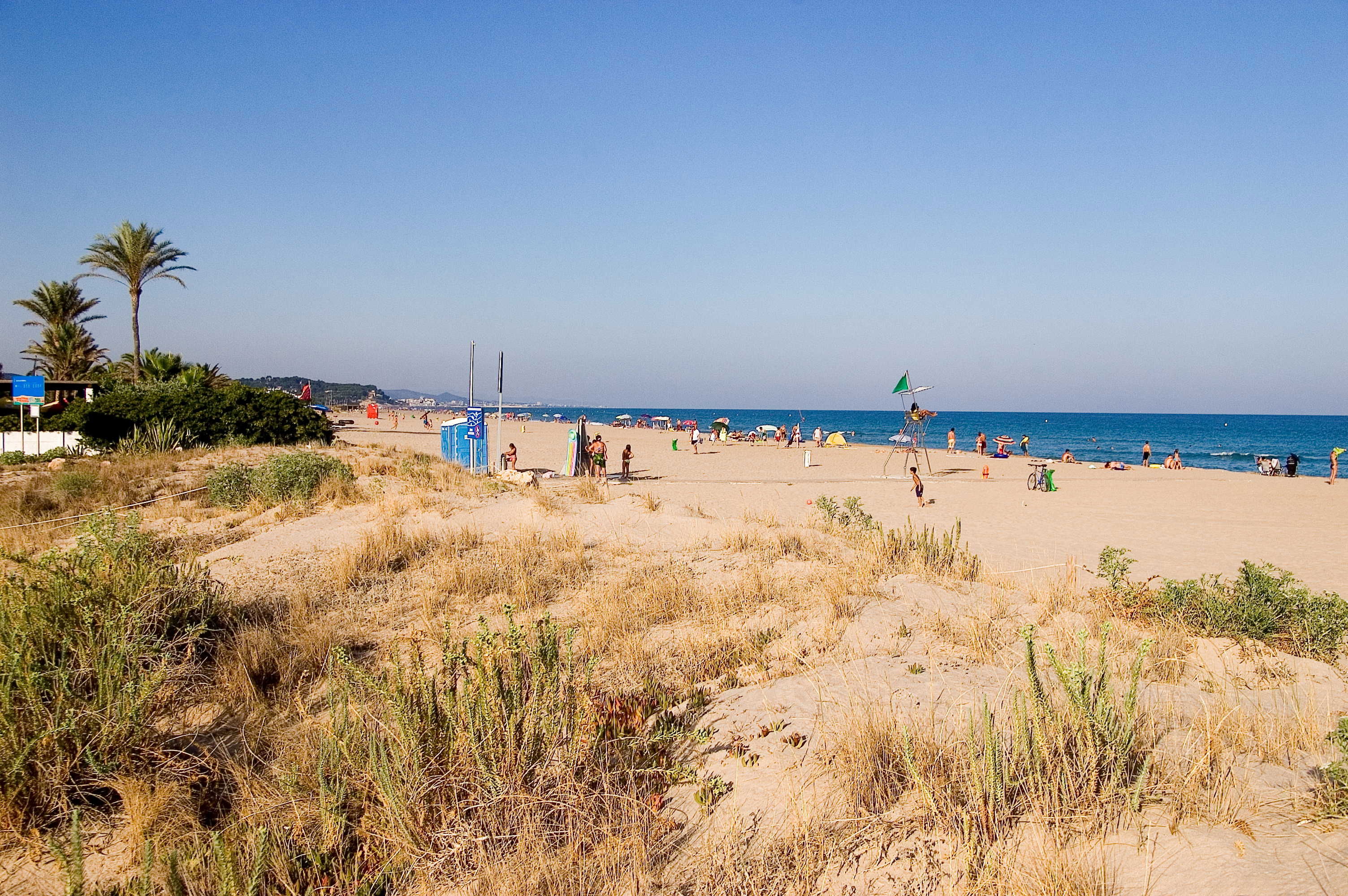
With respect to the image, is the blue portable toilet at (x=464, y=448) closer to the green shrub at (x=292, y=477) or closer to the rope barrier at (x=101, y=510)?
Result: the green shrub at (x=292, y=477)

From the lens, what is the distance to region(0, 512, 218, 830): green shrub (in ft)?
10.1

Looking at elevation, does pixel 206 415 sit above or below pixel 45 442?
above

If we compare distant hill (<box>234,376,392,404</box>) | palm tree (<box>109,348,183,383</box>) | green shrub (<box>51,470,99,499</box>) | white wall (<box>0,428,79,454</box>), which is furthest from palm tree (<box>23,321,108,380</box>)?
distant hill (<box>234,376,392,404</box>)

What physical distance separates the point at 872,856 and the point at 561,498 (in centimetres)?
1004

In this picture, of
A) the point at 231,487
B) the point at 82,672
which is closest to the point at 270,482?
the point at 231,487

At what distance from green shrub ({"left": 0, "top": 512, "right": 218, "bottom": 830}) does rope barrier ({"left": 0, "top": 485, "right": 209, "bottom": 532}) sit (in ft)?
13.4

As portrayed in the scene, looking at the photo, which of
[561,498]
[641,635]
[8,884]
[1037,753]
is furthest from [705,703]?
[561,498]

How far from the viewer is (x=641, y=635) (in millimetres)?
5383

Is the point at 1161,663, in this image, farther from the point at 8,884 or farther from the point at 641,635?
the point at 8,884

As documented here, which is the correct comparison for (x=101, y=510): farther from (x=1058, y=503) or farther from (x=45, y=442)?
(x=1058, y=503)

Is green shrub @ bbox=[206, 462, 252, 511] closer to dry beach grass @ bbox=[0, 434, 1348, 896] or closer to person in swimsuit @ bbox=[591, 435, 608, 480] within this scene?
dry beach grass @ bbox=[0, 434, 1348, 896]

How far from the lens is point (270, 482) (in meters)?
11.2

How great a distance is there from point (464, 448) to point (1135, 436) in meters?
79.2

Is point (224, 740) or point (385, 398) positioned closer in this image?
point (224, 740)
